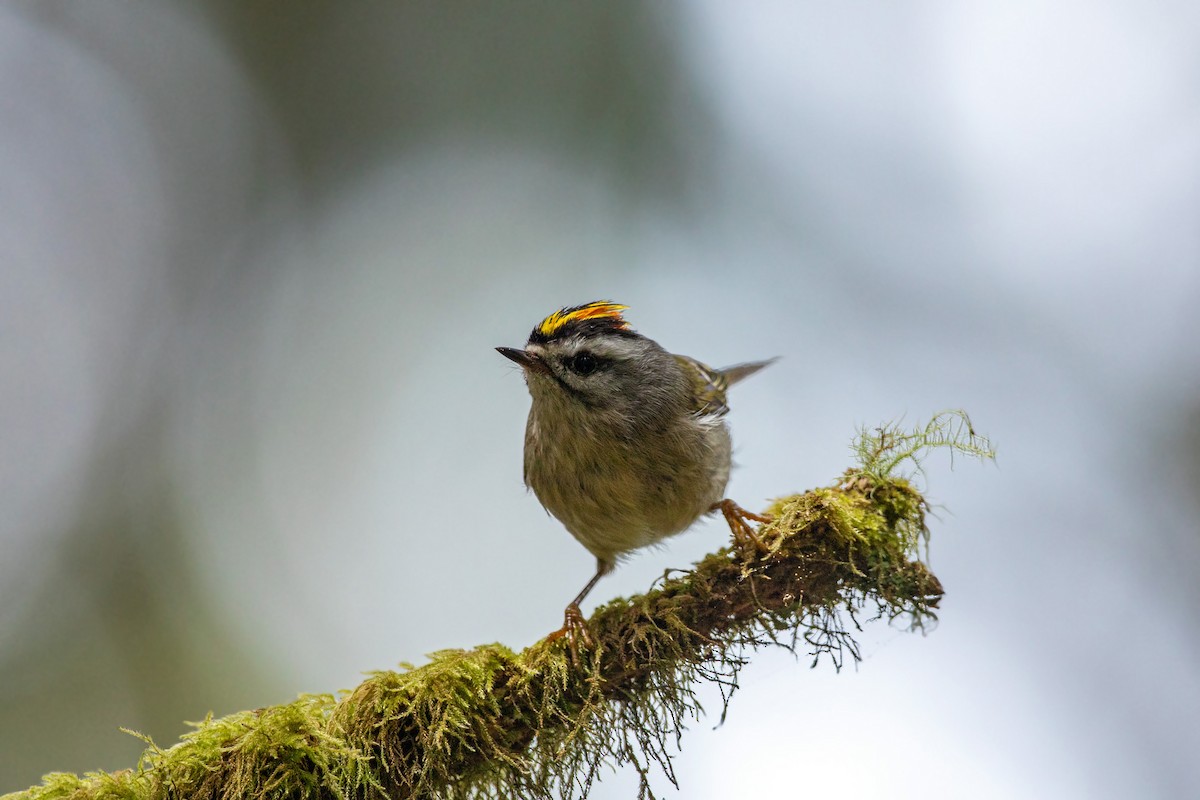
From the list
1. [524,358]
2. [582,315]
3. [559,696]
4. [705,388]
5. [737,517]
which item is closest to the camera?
[559,696]

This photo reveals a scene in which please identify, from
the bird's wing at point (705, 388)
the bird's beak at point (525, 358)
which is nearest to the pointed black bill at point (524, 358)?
the bird's beak at point (525, 358)

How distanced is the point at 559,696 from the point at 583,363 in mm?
1706

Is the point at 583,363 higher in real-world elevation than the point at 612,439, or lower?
higher

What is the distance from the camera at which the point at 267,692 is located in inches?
285

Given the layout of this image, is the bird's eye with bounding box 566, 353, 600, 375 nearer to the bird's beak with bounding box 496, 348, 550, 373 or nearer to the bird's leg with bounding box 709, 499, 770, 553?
the bird's beak with bounding box 496, 348, 550, 373

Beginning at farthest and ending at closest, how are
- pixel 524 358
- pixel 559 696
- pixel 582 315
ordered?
pixel 582 315, pixel 524 358, pixel 559 696

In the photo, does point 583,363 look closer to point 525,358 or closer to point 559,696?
point 525,358

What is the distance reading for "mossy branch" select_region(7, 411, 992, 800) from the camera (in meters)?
2.27

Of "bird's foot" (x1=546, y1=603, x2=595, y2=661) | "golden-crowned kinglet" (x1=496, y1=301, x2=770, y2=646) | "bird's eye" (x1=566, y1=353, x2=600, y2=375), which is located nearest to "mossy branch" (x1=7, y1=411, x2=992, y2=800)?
"bird's foot" (x1=546, y1=603, x2=595, y2=661)

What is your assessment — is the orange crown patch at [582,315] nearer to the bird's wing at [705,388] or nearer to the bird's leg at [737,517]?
the bird's wing at [705,388]

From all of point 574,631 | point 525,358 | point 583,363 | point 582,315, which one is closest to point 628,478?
point 583,363

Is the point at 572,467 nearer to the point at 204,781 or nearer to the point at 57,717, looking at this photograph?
the point at 204,781

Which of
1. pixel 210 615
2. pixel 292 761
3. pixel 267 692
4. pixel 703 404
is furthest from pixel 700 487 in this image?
pixel 210 615

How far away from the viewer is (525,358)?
147 inches
